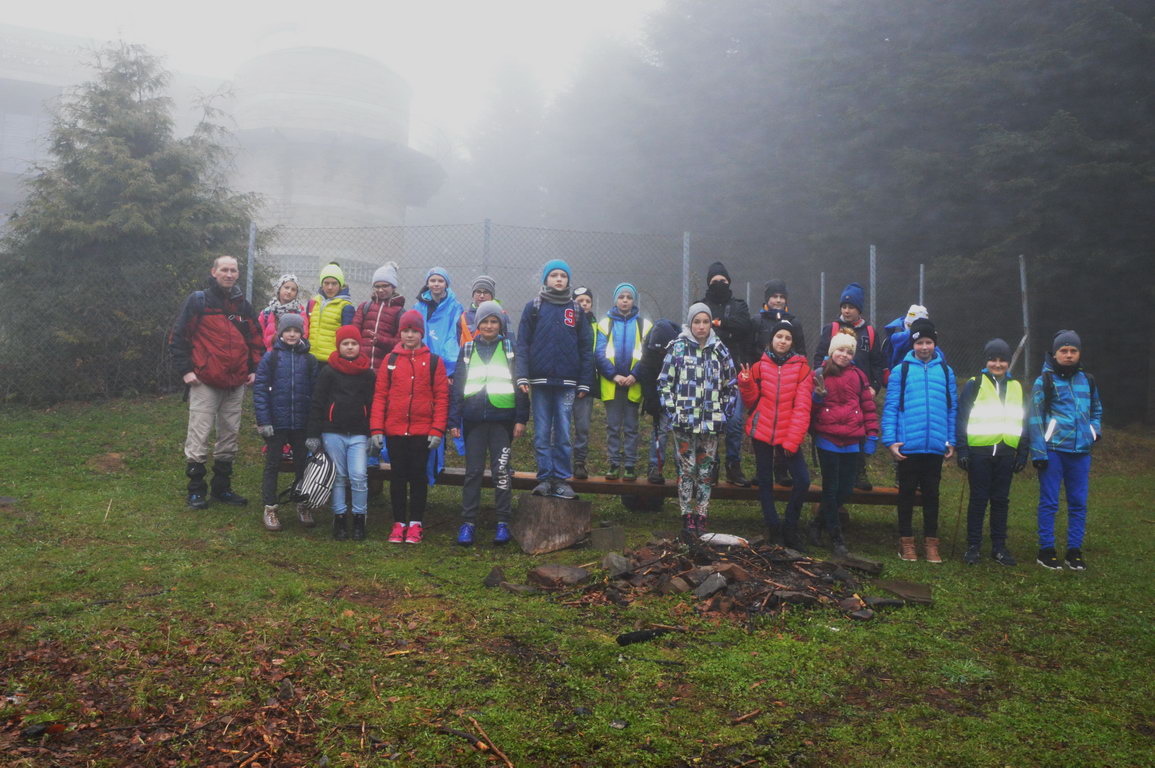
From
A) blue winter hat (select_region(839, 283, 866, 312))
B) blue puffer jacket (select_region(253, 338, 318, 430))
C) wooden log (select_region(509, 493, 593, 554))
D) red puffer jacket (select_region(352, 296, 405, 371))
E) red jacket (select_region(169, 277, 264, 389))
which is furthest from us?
blue winter hat (select_region(839, 283, 866, 312))

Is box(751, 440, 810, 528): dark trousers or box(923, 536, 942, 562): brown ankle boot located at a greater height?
box(751, 440, 810, 528): dark trousers

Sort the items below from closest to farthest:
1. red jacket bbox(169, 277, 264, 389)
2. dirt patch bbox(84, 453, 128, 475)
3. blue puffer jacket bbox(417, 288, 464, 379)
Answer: red jacket bbox(169, 277, 264, 389) → blue puffer jacket bbox(417, 288, 464, 379) → dirt patch bbox(84, 453, 128, 475)

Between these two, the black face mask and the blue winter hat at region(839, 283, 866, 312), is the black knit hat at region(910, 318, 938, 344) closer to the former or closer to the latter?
the blue winter hat at region(839, 283, 866, 312)

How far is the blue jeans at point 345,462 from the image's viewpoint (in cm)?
650

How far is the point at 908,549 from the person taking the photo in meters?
6.53

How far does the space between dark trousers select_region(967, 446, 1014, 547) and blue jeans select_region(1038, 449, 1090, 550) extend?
0.27 m

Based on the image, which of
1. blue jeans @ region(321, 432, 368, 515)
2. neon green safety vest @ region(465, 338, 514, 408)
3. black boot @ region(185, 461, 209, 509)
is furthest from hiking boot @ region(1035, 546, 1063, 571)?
black boot @ region(185, 461, 209, 509)

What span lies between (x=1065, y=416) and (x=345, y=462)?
233 inches

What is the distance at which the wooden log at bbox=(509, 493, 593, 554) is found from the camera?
6.18m

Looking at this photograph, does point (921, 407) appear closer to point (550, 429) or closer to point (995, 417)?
point (995, 417)

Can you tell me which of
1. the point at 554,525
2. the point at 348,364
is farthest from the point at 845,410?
the point at 348,364

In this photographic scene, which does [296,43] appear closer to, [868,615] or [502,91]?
[502,91]

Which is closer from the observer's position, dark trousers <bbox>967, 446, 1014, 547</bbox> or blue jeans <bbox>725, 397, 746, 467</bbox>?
dark trousers <bbox>967, 446, 1014, 547</bbox>

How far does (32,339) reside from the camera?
11.3 m
